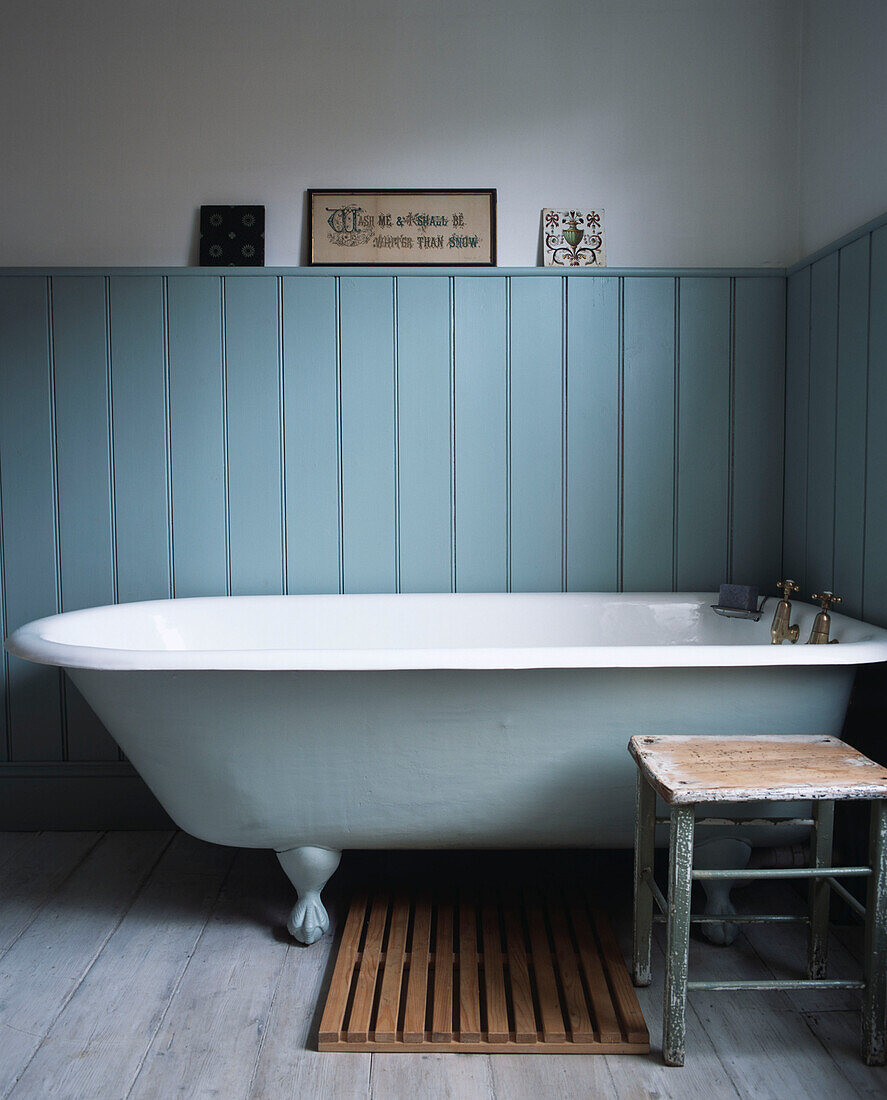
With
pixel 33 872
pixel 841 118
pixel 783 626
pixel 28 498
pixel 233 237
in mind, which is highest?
pixel 841 118

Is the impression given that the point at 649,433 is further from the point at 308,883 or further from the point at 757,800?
the point at 308,883

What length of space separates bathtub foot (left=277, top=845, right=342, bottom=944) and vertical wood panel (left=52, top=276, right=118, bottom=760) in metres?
0.89

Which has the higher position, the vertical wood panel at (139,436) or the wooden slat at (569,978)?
the vertical wood panel at (139,436)

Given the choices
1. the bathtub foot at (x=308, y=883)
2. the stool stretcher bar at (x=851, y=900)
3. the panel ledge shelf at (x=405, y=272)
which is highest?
the panel ledge shelf at (x=405, y=272)

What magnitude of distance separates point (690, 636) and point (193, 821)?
4.31 ft

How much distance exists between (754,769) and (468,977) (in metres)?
0.66

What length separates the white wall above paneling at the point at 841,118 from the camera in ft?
5.90

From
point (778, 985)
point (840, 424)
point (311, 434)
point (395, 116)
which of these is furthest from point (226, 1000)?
point (395, 116)

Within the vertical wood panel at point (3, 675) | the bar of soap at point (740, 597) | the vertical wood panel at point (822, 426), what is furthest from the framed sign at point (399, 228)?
the vertical wood panel at point (3, 675)

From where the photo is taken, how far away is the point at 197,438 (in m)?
2.21

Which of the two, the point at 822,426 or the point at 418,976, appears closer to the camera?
the point at 418,976

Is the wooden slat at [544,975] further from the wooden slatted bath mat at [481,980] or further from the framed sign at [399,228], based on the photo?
the framed sign at [399,228]

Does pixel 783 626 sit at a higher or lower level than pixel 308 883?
higher

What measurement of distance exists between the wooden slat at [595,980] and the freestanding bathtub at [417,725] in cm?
19
